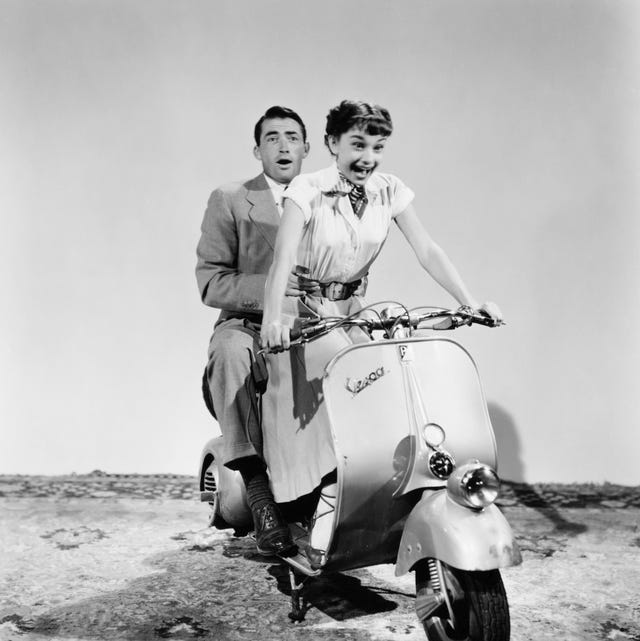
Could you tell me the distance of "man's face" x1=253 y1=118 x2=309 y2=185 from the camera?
2.88 meters

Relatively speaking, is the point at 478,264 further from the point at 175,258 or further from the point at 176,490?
the point at 176,490

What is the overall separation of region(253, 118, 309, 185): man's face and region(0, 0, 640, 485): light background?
134 centimetres

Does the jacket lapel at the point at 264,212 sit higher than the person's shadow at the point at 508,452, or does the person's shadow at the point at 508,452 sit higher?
the jacket lapel at the point at 264,212

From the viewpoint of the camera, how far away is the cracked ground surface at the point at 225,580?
2.24 metres

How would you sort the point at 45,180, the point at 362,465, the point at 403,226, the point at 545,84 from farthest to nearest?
the point at 45,180 → the point at 545,84 → the point at 403,226 → the point at 362,465

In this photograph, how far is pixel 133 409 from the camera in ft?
14.5

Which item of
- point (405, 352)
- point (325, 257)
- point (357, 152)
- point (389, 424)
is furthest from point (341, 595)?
point (357, 152)

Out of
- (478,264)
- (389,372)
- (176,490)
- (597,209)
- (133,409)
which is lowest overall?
(176,490)

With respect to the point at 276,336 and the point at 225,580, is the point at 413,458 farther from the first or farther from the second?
the point at 225,580

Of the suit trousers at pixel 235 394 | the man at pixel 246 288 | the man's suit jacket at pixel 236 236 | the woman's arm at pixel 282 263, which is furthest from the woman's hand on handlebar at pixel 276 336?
the man's suit jacket at pixel 236 236

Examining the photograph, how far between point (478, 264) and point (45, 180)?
246 centimetres

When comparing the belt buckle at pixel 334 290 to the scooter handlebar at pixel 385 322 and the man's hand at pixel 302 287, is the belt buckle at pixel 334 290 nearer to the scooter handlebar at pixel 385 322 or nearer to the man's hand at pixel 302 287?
the man's hand at pixel 302 287

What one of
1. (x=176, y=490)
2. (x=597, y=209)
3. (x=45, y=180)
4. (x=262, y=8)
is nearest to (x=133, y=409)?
(x=176, y=490)

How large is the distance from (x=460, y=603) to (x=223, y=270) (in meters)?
1.44
